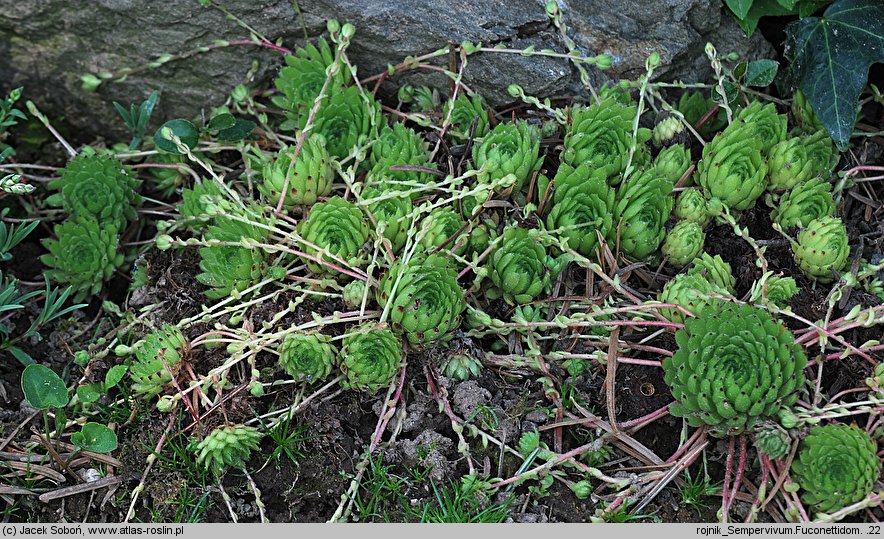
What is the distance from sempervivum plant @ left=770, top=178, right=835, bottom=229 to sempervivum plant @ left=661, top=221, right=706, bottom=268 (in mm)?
→ 249

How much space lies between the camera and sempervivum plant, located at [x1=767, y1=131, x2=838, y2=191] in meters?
2.18

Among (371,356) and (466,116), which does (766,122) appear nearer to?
(466,116)

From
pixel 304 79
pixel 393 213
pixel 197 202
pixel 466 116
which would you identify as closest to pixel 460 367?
pixel 393 213

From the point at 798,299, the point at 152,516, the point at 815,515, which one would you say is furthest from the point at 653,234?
the point at 152,516

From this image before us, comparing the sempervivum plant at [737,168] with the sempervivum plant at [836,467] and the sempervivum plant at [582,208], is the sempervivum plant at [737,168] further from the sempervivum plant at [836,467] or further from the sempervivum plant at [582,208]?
the sempervivum plant at [836,467]

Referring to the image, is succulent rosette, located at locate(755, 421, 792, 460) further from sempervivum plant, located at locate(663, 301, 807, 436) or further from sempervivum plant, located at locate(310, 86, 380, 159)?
sempervivum plant, located at locate(310, 86, 380, 159)

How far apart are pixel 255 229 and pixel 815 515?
1.57m

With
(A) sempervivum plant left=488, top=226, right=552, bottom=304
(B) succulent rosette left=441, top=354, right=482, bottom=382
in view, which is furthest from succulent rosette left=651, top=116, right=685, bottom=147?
(B) succulent rosette left=441, top=354, right=482, bottom=382

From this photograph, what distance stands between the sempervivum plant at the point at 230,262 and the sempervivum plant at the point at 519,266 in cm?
66

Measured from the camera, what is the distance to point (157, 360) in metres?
1.98

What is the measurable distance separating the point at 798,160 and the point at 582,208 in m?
0.63

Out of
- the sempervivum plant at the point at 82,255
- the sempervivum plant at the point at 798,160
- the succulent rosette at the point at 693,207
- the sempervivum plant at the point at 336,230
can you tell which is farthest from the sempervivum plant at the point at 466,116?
the sempervivum plant at the point at 82,255

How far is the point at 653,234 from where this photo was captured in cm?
212

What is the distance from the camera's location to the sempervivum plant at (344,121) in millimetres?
2352
